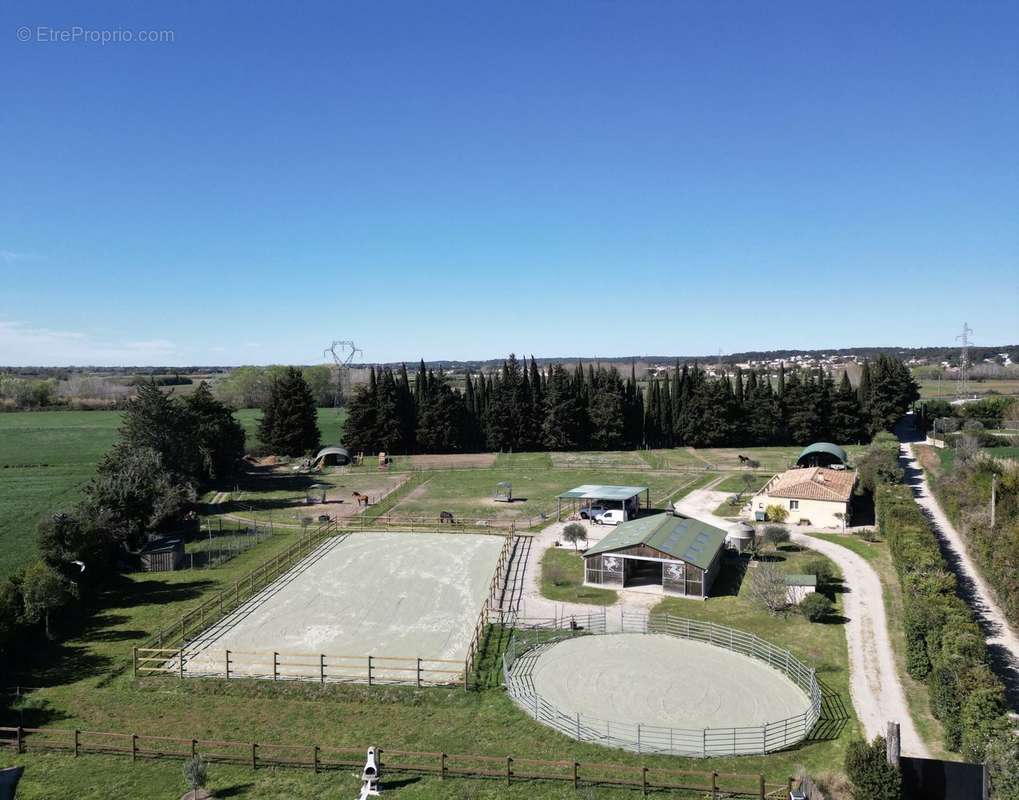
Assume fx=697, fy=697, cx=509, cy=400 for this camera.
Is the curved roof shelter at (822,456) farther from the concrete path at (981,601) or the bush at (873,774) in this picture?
A: the bush at (873,774)

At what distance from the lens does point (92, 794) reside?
16.9 meters

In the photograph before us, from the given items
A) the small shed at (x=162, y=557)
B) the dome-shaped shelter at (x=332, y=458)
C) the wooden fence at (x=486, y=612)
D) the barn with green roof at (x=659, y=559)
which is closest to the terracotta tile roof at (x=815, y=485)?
the barn with green roof at (x=659, y=559)

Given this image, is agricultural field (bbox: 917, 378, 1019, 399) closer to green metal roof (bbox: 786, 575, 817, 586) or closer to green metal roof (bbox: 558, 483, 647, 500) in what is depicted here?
green metal roof (bbox: 558, 483, 647, 500)

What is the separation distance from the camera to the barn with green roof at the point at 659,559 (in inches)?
1218

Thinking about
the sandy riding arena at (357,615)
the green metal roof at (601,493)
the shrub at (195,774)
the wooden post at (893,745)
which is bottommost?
the sandy riding arena at (357,615)

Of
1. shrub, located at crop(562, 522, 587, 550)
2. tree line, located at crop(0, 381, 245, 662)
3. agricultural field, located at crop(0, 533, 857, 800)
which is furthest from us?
shrub, located at crop(562, 522, 587, 550)

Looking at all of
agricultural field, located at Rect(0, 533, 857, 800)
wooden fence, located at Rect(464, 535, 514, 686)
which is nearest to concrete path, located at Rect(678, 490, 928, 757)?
agricultural field, located at Rect(0, 533, 857, 800)

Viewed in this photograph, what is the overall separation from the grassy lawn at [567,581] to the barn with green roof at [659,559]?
88cm

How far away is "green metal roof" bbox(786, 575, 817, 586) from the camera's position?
2941 cm

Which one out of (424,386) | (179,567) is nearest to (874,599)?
(179,567)

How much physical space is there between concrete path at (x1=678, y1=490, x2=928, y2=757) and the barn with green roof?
19.4ft

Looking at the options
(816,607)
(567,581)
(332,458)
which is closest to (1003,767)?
(816,607)

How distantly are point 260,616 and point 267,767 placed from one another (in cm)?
1198

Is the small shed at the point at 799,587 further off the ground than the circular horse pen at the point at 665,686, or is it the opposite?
the small shed at the point at 799,587
